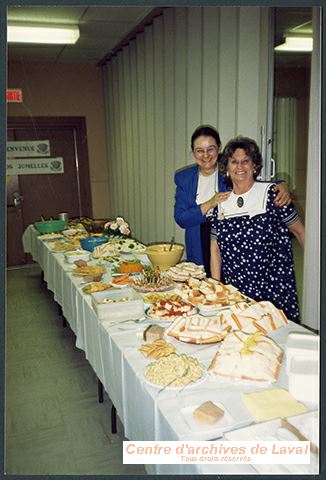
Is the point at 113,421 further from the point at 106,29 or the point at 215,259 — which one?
the point at 106,29

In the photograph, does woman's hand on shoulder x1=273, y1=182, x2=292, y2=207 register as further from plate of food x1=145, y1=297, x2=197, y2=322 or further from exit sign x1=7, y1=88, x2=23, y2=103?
exit sign x1=7, y1=88, x2=23, y2=103

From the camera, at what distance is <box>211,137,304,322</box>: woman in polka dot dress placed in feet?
6.01

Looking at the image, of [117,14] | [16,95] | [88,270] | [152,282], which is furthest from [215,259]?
[16,95]

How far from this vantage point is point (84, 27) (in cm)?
379

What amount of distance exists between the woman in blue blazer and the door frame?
3.55 m

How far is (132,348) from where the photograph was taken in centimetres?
135

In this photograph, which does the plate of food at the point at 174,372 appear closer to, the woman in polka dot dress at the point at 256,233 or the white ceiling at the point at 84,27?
the woman in polka dot dress at the point at 256,233

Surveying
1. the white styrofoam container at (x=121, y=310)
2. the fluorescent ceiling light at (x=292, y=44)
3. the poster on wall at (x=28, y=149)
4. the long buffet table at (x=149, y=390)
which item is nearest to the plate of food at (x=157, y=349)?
the long buffet table at (x=149, y=390)

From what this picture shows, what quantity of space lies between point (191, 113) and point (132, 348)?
2379mm

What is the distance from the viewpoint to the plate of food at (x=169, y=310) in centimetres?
152

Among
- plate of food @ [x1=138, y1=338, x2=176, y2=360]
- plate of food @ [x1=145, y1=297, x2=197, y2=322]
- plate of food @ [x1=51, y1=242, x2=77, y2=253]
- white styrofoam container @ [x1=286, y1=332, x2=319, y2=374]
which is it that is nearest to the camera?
white styrofoam container @ [x1=286, y1=332, x2=319, y2=374]

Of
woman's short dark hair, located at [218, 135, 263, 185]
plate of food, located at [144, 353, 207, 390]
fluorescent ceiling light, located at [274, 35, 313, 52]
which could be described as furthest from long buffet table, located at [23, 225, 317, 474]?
fluorescent ceiling light, located at [274, 35, 313, 52]

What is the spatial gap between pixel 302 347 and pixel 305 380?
83mm

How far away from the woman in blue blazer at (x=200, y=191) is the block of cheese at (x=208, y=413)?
1222mm
